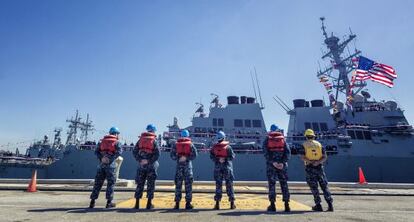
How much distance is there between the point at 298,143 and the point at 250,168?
16.4 feet

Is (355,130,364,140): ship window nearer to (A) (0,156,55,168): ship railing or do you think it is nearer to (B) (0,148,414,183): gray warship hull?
(B) (0,148,414,183): gray warship hull

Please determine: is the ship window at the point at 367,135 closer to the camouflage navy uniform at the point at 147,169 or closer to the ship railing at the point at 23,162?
the camouflage navy uniform at the point at 147,169

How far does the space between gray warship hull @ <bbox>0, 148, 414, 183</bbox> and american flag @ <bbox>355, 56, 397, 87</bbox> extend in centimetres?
634

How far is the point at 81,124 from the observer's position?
4200 cm

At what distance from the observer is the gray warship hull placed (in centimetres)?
2006

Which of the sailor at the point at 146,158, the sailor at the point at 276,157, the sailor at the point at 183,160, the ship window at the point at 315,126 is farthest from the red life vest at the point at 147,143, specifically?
the ship window at the point at 315,126

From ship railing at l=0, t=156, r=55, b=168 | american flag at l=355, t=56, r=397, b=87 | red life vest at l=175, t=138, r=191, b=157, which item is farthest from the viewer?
ship railing at l=0, t=156, r=55, b=168

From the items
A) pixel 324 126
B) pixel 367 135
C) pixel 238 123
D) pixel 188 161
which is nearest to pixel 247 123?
pixel 238 123

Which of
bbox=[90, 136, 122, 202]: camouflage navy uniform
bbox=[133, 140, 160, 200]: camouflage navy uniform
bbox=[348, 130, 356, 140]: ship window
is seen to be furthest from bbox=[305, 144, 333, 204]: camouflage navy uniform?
bbox=[348, 130, 356, 140]: ship window

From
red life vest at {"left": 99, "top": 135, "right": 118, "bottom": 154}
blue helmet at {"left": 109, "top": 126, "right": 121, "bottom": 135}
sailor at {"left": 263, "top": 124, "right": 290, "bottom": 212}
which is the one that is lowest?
sailor at {"left": 263, "top": 124, "right": 290, "bottom": 212}

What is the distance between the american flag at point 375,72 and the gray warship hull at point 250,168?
6.34m

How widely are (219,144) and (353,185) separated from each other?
7.79 meters

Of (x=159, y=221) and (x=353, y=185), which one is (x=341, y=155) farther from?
(x=159, y=221)

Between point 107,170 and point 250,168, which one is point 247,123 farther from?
point 107,170
